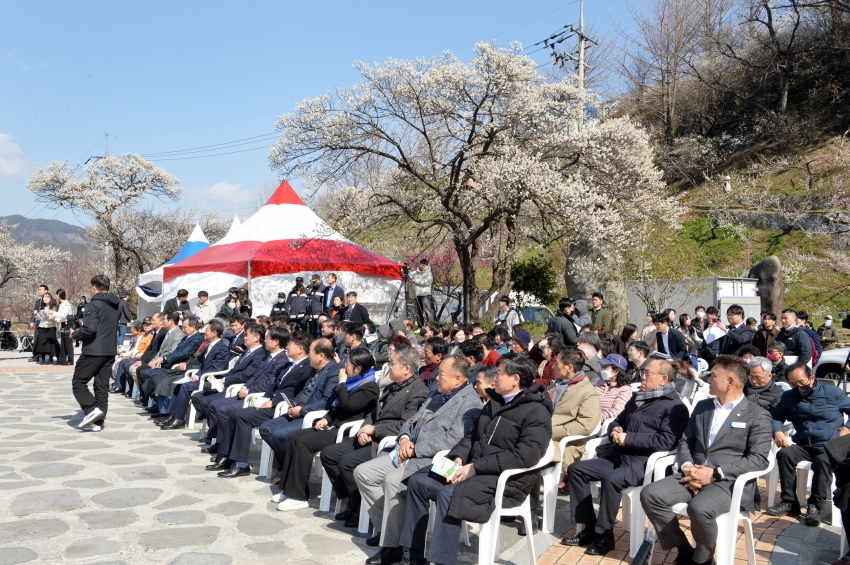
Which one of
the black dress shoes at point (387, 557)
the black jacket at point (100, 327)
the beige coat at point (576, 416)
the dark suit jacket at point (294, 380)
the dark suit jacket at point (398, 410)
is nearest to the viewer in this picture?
the black dress shoes at point (387, 557)

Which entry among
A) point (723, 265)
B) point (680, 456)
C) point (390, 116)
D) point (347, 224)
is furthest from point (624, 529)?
point (723, 265)

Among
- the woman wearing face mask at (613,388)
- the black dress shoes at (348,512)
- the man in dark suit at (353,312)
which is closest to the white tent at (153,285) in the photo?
the man in dark suit at (353,312)

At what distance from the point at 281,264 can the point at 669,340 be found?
32.8 feet

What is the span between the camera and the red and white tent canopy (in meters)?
16.7

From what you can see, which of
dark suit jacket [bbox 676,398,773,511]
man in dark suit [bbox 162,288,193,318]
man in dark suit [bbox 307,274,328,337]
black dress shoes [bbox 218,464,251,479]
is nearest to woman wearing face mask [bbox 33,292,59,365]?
man in dark suit [bbox 162,288,193,318]

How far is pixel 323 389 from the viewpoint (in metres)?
6.46

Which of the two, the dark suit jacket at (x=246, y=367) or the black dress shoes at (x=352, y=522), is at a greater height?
the dark suit jacket at (x=246, y=367)

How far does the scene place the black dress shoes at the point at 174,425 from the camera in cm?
878

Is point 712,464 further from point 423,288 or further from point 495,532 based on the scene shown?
point 423,288

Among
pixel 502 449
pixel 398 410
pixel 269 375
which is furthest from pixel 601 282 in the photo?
pixel 502 449

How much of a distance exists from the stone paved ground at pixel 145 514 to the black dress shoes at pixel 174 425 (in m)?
0.64

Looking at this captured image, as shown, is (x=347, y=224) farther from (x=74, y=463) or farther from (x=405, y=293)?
(x=74, y=463)

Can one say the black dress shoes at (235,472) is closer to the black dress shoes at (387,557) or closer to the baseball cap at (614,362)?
the black dress shoes at (387,557)

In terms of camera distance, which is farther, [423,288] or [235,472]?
[423,288]
